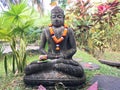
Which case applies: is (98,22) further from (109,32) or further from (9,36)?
(9,36)

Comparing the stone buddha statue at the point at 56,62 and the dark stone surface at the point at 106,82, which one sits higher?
Result: the stone buddha statue at the point at 56,62

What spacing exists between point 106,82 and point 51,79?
2.54 ft

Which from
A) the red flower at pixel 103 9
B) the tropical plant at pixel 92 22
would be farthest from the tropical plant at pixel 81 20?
the red flower at pixel 103 9

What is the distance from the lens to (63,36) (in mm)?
3264

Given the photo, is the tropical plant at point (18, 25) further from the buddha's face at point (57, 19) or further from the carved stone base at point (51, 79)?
the carved stone base at point (51, 79)

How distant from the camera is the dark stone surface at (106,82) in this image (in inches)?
120

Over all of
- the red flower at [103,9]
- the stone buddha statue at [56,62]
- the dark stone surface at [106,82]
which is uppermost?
the red flower at [103,9]

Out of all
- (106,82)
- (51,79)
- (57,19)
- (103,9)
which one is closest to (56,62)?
(51,79)

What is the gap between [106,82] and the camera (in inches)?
127

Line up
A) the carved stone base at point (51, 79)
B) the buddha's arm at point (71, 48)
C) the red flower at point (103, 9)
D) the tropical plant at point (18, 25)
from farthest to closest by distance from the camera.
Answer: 1. the red flower at point (103, 9)
2. the tropical plant at point (18, 25)
3. the buddha's arm at point (71, 48)
4. the carved stone base at point (51, 79)

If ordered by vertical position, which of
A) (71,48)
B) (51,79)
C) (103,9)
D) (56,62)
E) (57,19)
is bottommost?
(51,79)

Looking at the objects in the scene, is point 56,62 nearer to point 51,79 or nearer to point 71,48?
point 51,79

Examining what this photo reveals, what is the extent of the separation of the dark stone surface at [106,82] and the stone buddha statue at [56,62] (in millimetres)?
259

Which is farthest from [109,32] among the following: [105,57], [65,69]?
[65,69]
